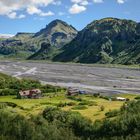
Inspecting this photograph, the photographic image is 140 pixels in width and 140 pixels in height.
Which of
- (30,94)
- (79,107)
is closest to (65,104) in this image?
(79,107)

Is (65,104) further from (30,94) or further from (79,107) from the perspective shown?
(30,94)

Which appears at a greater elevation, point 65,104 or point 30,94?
point 30,94

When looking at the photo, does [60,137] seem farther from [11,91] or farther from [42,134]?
[11,91]

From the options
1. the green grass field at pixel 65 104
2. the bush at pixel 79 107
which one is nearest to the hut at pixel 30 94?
the green grass field at pixel 65 104

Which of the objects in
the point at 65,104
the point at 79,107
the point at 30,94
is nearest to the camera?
the point at 79,107

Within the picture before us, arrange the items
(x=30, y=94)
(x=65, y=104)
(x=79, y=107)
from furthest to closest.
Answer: (x=30, y=94)
(x=65, y=104)
(x=79, y=107)

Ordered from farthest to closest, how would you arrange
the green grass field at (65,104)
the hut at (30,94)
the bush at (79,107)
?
1. the hut at (30,94)
2. the bush at (79,107)
3. the green grass field at (65,104)

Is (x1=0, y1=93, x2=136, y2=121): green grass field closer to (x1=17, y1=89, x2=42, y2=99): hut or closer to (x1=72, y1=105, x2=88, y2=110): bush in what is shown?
(x1=72, y1=105, x2=88, y2=110): bush

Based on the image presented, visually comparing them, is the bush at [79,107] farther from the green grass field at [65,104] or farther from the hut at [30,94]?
the hut at [30,94]
